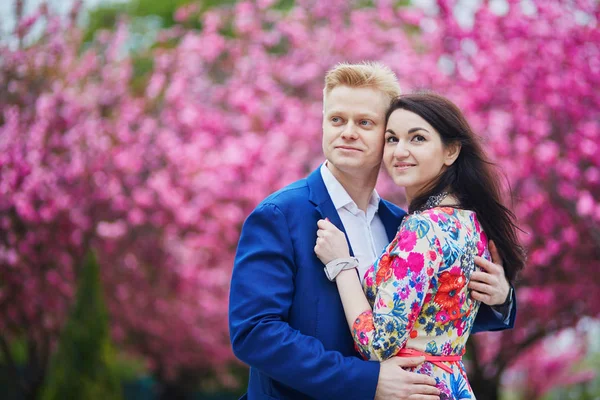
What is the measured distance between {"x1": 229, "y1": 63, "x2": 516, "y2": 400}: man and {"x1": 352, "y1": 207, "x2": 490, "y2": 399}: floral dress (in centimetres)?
7

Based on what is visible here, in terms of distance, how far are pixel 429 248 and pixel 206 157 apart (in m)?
5.68

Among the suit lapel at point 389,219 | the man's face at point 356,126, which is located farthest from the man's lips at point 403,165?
the suit lapel at point 389,219

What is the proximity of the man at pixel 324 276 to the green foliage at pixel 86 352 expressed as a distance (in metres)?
3.96

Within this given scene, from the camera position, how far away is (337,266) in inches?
92.2

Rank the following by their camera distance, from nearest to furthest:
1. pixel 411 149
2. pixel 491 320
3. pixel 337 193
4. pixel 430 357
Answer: pixel 430 357, pixel 411 149, pixel 337 193, pixel 491 320

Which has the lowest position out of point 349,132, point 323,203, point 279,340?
point 279,340

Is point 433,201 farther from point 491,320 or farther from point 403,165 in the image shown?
point 491,320

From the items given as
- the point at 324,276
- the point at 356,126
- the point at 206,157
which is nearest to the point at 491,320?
the point at 324,276

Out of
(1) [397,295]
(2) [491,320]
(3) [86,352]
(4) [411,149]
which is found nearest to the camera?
(1) [397,295]

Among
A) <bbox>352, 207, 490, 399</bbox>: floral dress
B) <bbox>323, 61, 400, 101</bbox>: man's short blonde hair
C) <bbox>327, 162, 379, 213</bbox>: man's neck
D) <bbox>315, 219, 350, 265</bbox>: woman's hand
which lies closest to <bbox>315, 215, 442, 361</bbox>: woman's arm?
<bbox>352, 207, 490, 399</bbox>: floral dress

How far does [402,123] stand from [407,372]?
32.1 inches

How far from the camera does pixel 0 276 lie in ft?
21.0

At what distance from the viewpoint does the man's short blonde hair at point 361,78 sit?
8.23 ft

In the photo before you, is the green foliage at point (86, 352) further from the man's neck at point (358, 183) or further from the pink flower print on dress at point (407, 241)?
the pink flower print on dress at point (407, 241)
